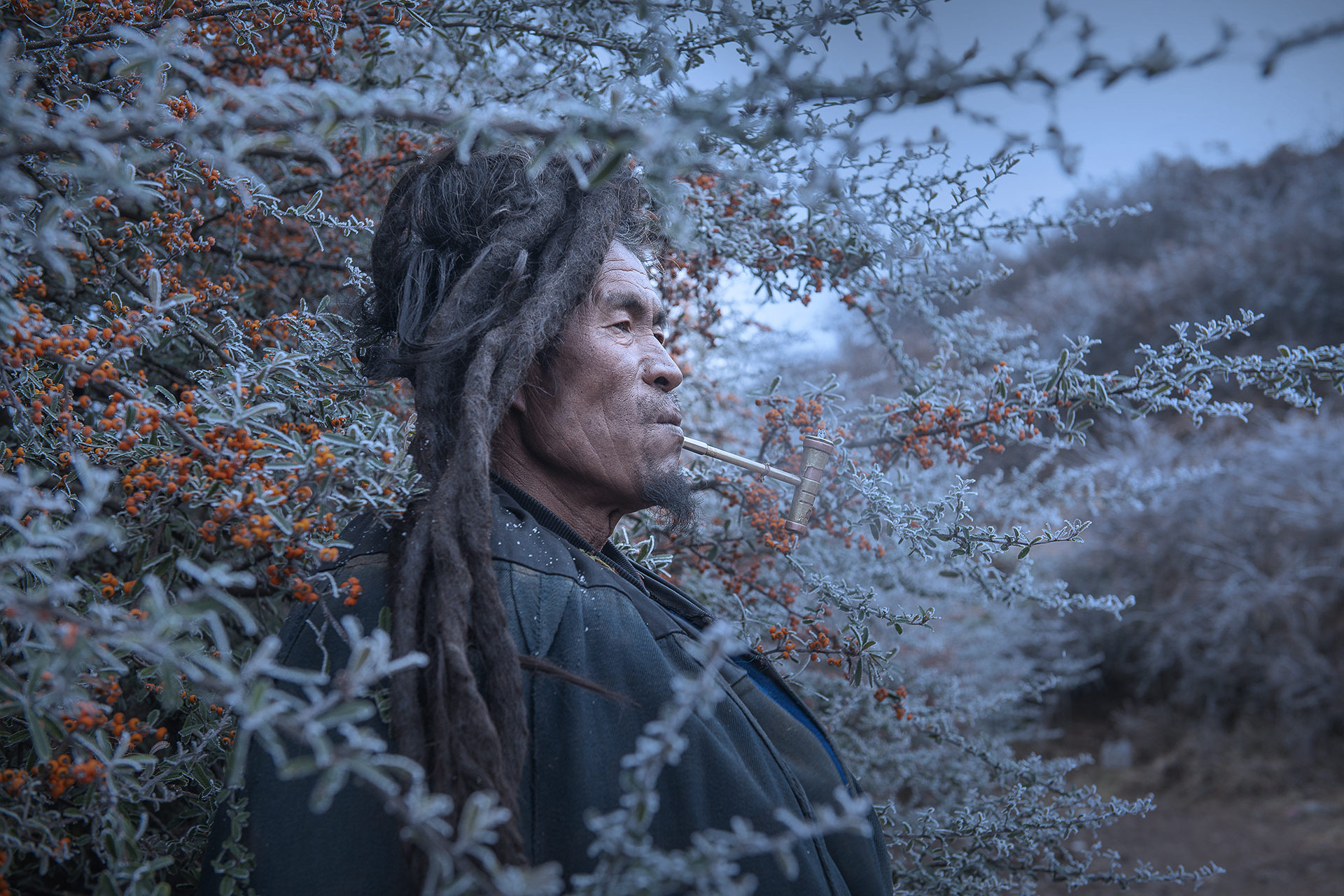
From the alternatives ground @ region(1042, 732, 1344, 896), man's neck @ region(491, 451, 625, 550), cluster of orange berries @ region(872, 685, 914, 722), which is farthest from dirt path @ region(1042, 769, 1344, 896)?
man's neck @ region(491, 451, 625, 550)

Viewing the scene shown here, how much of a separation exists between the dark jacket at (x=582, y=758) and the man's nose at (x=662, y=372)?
417 millimetres

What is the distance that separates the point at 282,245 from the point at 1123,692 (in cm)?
783

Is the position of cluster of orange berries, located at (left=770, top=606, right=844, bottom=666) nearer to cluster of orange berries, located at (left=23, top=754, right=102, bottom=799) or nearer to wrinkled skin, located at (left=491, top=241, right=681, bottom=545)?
wrinkled skin, located at (left=491, top=241, right=681, bottom=545)

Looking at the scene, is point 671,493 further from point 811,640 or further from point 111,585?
point 111,585

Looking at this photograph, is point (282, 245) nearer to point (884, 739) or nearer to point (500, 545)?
point (500, 545)

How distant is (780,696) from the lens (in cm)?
164

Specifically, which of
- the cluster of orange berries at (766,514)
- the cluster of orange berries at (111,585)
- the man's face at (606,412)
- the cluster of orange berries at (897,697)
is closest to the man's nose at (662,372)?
the man's face at (606,412)

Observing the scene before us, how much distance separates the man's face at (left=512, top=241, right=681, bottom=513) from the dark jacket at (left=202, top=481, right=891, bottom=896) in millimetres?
206

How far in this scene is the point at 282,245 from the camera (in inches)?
91.9

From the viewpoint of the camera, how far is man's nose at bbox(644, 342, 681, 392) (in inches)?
69.9

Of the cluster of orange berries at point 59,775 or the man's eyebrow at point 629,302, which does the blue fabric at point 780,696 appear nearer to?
the man's eyebrow at point 629,302

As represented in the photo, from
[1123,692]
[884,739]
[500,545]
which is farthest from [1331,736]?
[500,545]

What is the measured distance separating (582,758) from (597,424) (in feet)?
2.36

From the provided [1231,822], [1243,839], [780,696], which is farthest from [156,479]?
[1231,822]
